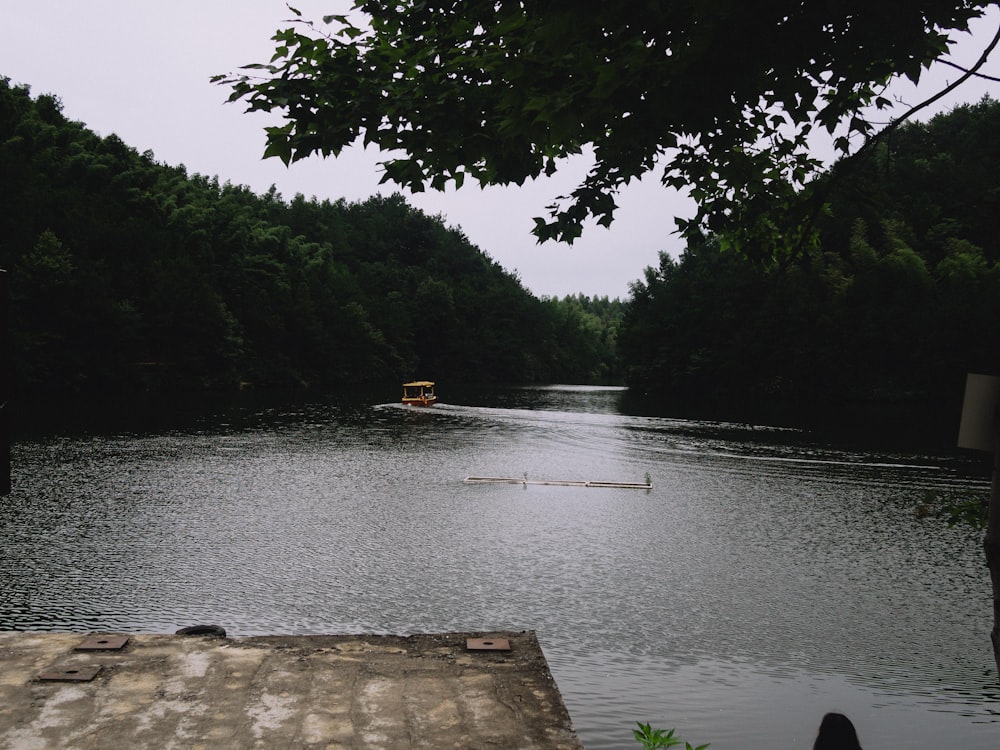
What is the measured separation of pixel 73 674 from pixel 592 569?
11715 mm

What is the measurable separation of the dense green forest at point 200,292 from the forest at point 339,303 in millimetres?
194

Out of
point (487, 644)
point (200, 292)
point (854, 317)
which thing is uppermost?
point (854, 317)

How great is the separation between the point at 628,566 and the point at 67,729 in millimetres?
12864

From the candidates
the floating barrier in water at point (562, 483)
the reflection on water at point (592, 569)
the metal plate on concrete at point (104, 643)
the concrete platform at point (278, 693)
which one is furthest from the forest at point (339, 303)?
the metal plate on concrete at point (104, 643)

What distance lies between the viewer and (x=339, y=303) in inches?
3797

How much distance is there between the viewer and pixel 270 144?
5012 millimetres

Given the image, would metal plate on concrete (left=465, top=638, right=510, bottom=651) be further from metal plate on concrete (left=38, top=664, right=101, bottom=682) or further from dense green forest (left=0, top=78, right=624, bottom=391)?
dense green forest (left=0, top=78, right=624, bottom=391)

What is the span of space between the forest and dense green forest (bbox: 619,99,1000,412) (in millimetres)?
183

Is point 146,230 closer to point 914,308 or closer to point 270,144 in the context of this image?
point 914,308

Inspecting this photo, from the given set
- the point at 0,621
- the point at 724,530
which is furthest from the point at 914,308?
the point at 0,621

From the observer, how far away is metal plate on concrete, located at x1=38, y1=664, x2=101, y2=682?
207 inches

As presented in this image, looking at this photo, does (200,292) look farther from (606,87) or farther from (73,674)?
(606,87)

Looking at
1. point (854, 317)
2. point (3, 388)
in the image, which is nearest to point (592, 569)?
point (3, 388)

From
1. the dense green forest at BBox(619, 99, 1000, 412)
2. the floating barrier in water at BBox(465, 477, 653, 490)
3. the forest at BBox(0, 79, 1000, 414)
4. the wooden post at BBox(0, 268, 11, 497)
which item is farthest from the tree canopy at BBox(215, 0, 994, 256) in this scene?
the dense green forest at BBox(619, 99, 1000, 412)
